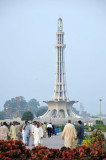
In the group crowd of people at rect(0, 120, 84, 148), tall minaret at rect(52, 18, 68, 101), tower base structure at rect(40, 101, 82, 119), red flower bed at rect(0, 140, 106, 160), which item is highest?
tall minaret at rect(52, 18, 68, 101)

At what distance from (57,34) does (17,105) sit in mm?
58887

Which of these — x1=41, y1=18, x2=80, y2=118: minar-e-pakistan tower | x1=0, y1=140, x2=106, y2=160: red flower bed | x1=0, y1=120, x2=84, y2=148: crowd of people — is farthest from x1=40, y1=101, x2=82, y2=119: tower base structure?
x1=0, y1=140, x2=106, y2=160: red flower bed

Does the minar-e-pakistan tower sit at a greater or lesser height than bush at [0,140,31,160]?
greater

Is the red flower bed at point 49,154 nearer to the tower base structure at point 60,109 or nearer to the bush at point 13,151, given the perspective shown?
the bush at point 13,151

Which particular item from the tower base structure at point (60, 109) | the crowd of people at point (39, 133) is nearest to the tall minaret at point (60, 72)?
the tower base structure at point (60, 109)

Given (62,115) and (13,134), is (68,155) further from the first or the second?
(62,115)

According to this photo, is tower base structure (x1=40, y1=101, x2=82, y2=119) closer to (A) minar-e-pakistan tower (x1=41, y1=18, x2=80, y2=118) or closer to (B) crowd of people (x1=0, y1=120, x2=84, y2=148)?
(A) minar-e-pakistan tower (x1=41, y1=18, x2=80, y2=118)

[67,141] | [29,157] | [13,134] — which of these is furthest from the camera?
[13,134]

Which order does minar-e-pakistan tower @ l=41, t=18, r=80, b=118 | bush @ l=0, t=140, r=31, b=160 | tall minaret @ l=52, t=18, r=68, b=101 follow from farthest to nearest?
minar-e-pakistan tower @ l=41, t=18, r=80, b=118 < tall minaret @ l=52, t=18, r=68, b=101 < bush @ l=0, t=140, r=31, b=160

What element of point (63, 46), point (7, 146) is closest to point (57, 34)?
point (63, 46)

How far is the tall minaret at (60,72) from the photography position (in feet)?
280

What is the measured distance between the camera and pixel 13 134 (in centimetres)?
2088

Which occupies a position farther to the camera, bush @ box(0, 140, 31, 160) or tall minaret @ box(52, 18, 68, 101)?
tall minaret @ box(52, 18, 68, 101)

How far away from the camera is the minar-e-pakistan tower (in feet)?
280
